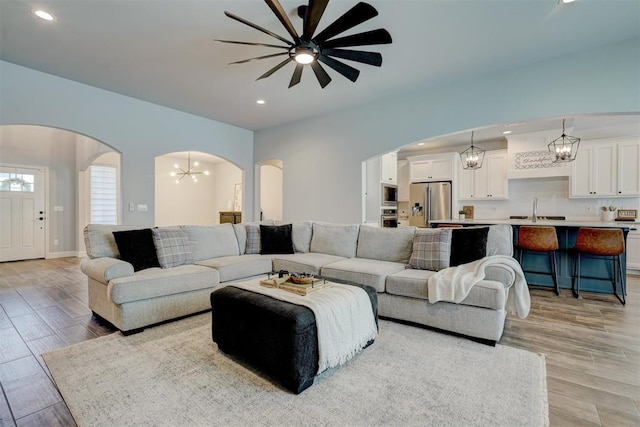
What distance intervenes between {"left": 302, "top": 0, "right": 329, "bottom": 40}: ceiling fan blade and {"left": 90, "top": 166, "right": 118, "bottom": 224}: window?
285 inches

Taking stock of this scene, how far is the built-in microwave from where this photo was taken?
234 inches

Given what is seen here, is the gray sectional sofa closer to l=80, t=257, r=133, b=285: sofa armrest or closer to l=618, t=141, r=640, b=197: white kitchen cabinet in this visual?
l=80, t=257, r=133, b=285: sofa armrest

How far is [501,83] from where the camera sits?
383cm

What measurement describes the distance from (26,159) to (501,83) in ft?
29.8

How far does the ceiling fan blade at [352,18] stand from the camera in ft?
7.00

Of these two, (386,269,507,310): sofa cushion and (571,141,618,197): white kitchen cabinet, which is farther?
(571,141,618,197): white kitchen cabinet

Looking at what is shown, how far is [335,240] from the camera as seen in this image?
412cm

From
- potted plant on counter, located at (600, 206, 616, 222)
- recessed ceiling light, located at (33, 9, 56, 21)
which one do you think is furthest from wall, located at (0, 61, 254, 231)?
potted plant on counter, located at (600, 206, 616, 222)

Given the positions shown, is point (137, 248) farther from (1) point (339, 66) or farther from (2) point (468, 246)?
(2) point (468, 246)

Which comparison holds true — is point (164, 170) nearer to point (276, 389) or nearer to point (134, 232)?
point (134, 232)

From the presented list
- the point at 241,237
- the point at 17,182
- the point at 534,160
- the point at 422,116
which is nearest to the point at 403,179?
the point at 534,160

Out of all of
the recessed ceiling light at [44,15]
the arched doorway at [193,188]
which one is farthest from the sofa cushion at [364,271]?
the arched doorway at [193,188]

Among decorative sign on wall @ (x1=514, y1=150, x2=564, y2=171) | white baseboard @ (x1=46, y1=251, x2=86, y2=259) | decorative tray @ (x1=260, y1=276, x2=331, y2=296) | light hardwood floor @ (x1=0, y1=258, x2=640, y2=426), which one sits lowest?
light hardwood floor @ (x1=0, y1=258, x2=640, y2=426)

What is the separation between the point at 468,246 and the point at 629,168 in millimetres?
5002
